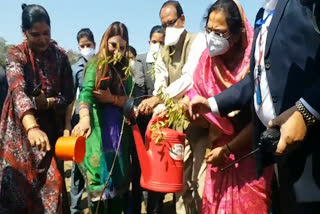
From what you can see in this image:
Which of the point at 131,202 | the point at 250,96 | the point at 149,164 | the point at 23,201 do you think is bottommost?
the point at 131,202

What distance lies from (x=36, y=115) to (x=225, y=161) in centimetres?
139

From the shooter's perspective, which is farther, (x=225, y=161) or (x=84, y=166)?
(x=84, y=166)

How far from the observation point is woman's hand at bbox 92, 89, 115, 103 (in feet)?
10.1

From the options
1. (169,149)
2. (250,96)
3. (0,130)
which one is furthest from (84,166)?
(250,96)

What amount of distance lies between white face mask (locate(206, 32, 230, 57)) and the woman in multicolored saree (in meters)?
0.97

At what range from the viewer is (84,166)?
123 inches

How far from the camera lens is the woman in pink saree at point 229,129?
219 cm

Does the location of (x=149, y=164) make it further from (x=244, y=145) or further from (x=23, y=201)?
(x=23, y=201)

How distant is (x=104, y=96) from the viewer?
3098 mm

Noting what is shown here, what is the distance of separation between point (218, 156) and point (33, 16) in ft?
5.01

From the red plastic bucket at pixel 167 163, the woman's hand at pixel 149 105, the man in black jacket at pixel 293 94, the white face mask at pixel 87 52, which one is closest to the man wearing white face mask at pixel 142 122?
the white face mask at pixel 87 52

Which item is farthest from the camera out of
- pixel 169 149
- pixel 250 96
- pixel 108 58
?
pixel 108 58

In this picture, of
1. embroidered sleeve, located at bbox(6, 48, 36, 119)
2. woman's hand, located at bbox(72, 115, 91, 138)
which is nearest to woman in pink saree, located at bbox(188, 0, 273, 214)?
woman's hand, located at bbox(72, 115, 91, 138)

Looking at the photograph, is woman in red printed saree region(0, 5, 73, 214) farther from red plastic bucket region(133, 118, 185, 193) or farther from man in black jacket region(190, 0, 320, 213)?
A: man in black jacket region(190, 0, 320, 213)
